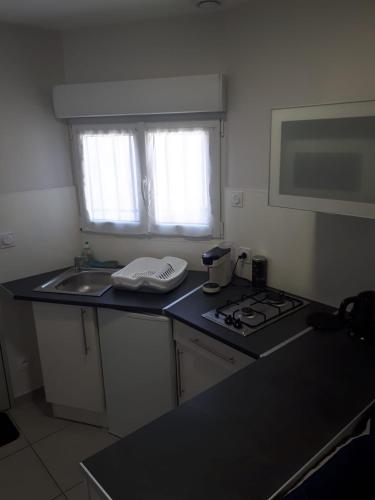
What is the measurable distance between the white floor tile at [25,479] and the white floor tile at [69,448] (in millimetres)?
41

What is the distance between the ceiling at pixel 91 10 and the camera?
200cm

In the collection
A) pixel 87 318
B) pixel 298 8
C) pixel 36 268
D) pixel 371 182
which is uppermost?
pixel 298 8

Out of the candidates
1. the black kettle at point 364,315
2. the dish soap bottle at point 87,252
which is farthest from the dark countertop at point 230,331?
the dish soap bottle at point 87,252

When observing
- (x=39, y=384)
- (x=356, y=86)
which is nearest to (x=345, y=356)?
(x=356, y=86)

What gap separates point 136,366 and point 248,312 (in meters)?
0.73

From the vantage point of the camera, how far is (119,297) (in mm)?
2217

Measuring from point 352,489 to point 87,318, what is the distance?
1.65m

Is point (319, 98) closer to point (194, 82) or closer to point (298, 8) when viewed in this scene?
point (298, 8)

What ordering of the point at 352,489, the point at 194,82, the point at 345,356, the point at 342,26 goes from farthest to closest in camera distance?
the point at 194,82 < the point at 342,26 < the point at 345,356 < the point at 352,489

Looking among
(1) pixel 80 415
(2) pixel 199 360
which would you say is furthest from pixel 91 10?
(1) pixel 80 415

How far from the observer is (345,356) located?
60.3 inches

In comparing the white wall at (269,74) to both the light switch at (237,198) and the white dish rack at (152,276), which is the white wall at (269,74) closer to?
the light switch at (237,198)

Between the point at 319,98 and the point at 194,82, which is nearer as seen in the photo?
the point at 319,98

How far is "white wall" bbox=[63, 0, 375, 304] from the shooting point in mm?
1772
